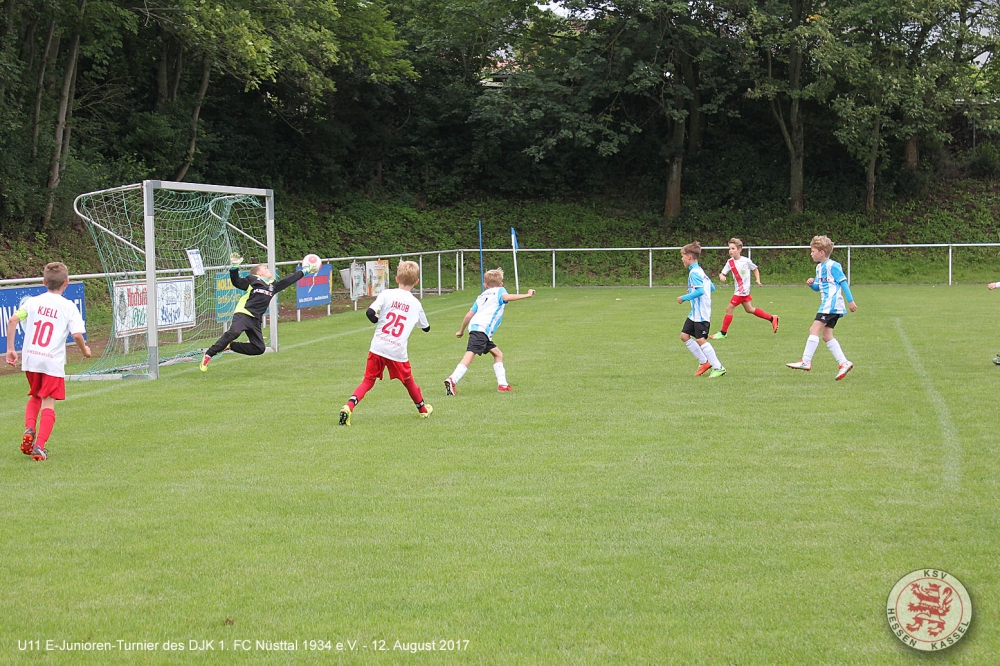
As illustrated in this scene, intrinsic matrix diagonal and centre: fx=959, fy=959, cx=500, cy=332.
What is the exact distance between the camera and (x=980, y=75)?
35531 millimetres

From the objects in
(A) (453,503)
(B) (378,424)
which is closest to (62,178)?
(B) (378,424)

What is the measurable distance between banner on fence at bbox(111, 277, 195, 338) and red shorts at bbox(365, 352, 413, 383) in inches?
255

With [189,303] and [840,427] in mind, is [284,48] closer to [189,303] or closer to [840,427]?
[189,303]

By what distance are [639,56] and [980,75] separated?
1271cm

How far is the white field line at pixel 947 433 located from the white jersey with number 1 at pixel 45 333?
7.08 meters

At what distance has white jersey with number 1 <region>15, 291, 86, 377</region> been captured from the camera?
812 centimetres

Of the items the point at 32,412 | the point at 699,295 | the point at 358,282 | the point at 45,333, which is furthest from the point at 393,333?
the point at 358,282

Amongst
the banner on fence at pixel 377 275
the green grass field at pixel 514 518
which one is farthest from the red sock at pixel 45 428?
the banner on fence at pixel 377 275

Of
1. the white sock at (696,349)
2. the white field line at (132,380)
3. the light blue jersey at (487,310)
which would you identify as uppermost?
the light blue jersey at (487,310)

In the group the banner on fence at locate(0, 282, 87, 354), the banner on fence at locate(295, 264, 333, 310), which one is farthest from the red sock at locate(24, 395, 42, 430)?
the banner on fence at locate(295, 264, 333, 310)

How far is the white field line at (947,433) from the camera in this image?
691 centimetres

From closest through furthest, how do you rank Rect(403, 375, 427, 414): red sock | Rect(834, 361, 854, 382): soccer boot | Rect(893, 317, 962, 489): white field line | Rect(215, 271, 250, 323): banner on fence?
Rect(893, 317, 962, 489): white field line, Rect(403, 375, 427, 414): red sock, Rect(834, 361, 854, 382): soccer boot, Rect(215, 271, 250, 323): banner on fence

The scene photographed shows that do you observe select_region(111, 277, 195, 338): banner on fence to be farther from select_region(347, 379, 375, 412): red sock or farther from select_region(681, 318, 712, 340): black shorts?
select_region(681, 318, 712, 340): black shorts

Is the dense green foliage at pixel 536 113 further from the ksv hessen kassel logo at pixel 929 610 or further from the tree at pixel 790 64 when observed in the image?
the ksv hessen kassel logo at pixel 929 610
